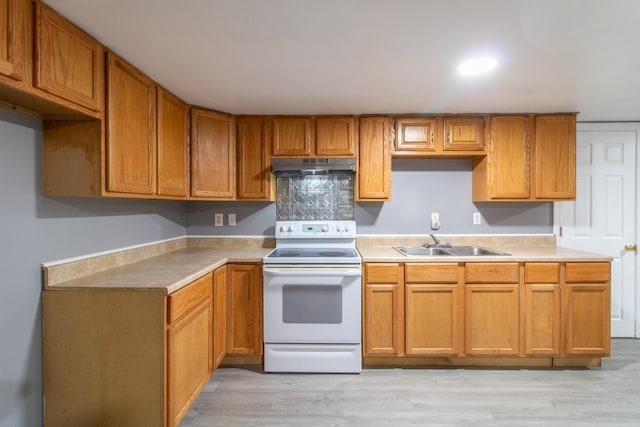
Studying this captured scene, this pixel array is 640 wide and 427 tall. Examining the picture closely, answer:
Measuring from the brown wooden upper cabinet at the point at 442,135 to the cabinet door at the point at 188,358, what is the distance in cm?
209

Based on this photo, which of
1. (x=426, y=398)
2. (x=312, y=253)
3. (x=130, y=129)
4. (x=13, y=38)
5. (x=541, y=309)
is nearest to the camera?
(x=13, y=38)

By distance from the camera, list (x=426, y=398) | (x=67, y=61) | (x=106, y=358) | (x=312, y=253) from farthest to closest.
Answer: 1. (x=312, y=253)
2. (x=426, y=398)
3. (x=106, y=358)
4. (x=67, y=61)

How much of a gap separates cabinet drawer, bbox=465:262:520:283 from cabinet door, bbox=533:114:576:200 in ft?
2.69

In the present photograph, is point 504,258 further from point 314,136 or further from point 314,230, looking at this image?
point 314,136

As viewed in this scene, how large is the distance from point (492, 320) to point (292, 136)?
222 centimetres

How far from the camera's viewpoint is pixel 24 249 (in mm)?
1443

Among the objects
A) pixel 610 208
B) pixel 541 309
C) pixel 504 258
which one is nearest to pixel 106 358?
pixel 504 258

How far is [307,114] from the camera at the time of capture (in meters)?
2.70

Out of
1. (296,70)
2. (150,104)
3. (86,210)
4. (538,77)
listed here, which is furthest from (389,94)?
(86,210)

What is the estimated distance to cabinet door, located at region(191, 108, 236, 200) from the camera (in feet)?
8.29

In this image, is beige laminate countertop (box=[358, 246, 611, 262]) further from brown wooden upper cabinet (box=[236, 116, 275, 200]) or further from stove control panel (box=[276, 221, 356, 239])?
Answer: brown wooden upper cabinet (box=[236, 116, 275, 200])

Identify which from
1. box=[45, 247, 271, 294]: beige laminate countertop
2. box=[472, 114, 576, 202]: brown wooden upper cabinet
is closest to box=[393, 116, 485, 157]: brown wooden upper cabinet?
box=[472, 114, 576, 202]: brown wooden upper cabinet

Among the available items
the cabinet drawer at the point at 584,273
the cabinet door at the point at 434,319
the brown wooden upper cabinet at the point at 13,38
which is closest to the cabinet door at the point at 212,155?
the brown wooden upper cabinet at the point at 13,38

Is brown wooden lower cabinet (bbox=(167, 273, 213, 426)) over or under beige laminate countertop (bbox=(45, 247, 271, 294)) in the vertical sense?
under
